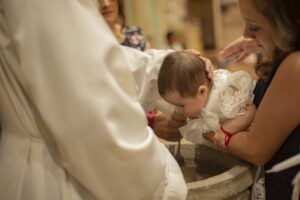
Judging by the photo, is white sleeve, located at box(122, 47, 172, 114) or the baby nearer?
the baby

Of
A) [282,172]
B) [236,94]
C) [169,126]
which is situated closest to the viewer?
[282,172]

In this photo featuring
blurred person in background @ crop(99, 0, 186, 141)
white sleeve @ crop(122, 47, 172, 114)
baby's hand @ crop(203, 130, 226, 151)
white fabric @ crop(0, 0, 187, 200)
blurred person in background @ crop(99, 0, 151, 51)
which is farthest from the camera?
blurred person in background @ crop(99, 0, 151, 51)

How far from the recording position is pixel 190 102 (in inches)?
48.4

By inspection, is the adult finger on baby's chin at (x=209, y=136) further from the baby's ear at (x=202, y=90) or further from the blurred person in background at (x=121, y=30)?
the blurred person in background at (x=121, y=30)

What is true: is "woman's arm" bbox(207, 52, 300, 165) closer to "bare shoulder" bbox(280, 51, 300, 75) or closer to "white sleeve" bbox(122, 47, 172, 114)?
"bare shoulder" bbox(280, 51, 300, 75)

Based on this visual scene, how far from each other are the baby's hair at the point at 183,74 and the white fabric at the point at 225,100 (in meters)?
0.05

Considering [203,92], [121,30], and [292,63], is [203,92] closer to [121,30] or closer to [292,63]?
[292,63]

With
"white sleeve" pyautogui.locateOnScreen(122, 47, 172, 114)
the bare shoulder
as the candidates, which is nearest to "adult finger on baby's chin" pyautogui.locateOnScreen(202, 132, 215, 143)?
"white sleeve" pyautogui.locateOnScreen(122, 47, 172, 114)

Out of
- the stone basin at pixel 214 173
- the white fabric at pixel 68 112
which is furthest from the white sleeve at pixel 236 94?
the white fabric at pixel 68 112

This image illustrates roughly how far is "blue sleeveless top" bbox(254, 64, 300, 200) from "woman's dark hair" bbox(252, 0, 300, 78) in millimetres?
70

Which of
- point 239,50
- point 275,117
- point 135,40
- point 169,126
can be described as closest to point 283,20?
point 275,117

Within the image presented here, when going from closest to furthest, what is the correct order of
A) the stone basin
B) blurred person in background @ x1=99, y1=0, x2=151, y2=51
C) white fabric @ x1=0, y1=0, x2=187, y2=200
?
white fabric @ x1=0, y1=0, x2=187, y2=200 < the stone basin < blurred person in background @ x1=99, y1=0, x2=151, y2=51

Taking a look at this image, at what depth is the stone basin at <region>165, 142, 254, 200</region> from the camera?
1038 millimetres

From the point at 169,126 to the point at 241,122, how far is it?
0.37 metres
